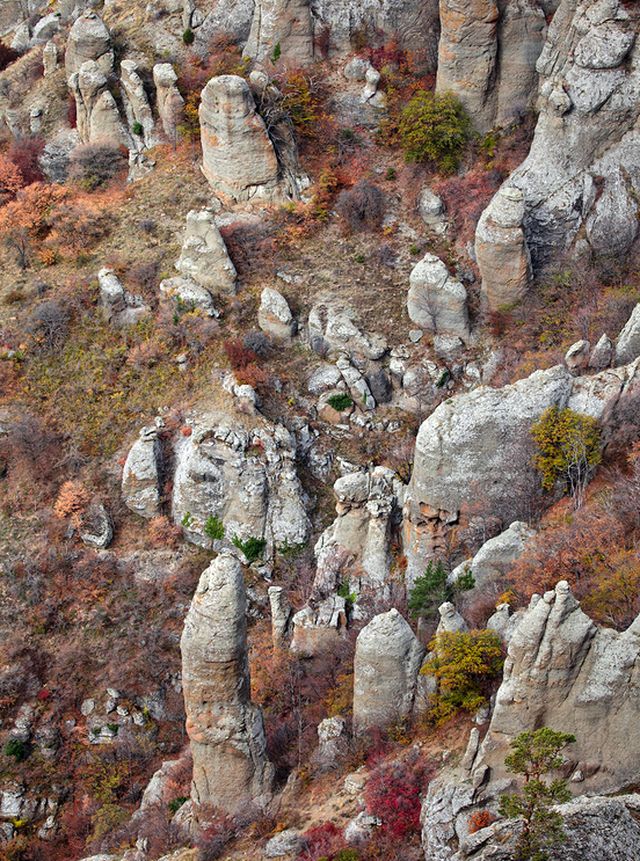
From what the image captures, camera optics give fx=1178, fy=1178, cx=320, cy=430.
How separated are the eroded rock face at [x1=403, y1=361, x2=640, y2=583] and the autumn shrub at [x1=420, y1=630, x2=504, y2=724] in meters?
7.73

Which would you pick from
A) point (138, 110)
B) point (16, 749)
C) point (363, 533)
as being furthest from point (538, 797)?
point (138, 110)

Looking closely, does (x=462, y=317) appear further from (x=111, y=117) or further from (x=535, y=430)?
(x=111, y=117)

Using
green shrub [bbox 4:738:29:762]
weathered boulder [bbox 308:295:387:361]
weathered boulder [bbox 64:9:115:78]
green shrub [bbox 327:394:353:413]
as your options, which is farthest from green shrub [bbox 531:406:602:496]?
weathered boulder [bbox 64:9:115:78]

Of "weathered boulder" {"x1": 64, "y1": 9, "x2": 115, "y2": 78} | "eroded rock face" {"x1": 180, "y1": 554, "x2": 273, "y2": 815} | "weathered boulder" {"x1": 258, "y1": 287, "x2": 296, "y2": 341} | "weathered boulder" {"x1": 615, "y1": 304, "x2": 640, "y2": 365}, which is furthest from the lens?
"weathered boulder" {"x1": 64, "y1": 9, "x2": 115, "y2": 78}

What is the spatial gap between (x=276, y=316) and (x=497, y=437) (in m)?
11.7

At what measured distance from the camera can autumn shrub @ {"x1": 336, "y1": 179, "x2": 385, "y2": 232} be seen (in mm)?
45625

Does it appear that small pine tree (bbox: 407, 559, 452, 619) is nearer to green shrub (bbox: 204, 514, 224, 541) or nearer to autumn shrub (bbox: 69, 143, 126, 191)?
green shrub (bbox: 204, 514, 224, 541)

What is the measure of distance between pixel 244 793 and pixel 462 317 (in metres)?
19.8

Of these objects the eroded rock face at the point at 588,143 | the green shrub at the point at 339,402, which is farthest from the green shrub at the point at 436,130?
the green shrub at the point at 339,402

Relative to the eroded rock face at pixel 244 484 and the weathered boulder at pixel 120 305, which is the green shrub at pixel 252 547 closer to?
the eroded rock face at pixel 244 484

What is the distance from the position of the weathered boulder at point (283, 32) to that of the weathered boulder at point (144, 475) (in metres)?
18.3

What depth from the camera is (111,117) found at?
164ft

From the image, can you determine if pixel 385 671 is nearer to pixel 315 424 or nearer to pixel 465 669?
pixel 465 669

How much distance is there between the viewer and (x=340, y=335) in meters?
42.4
